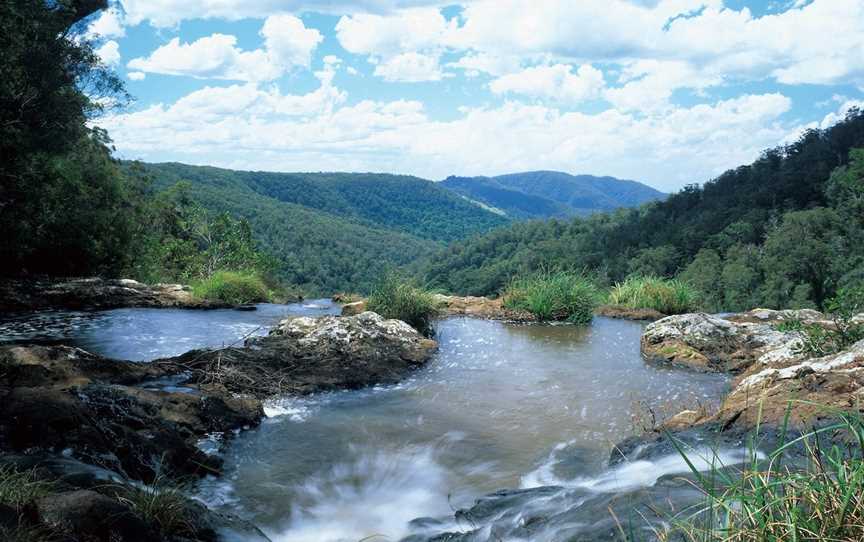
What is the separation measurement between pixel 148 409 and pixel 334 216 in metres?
113

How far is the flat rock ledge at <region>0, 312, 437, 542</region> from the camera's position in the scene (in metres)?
3.49

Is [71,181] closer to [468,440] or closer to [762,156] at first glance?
[468,440]

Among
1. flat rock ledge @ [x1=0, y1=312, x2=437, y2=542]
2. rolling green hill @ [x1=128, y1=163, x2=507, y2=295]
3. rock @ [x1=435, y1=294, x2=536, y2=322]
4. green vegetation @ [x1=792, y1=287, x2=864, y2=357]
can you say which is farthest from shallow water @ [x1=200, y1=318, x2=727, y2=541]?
rolling green hill @ [x1=128, y1=163, x2=507, y2=295]

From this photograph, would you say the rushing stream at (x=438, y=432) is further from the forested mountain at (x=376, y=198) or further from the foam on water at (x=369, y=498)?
the forested mountain at (x=376, y=198)

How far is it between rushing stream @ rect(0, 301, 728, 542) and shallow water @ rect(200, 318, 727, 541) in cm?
2

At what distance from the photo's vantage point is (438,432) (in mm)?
7145

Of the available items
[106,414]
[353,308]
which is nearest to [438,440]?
[106,414]

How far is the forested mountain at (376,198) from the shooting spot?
414 ft

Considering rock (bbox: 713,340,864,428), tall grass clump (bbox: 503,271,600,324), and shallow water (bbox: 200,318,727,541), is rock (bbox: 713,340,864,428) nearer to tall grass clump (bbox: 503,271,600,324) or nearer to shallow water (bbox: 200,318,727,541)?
Answer: shallow water (bbox: 200,318,727,541)

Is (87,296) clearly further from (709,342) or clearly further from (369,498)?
(709,342)

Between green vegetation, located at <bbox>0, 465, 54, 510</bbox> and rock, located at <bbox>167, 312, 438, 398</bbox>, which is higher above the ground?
green vegetation, located at <bbox>0, 465, 54, 510</bbox>

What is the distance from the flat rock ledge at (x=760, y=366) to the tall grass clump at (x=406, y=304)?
404cm

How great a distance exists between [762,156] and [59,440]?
69.1 meters

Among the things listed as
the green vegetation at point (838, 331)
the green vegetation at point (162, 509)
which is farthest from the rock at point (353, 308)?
the green vegetation at point (162, 509)
